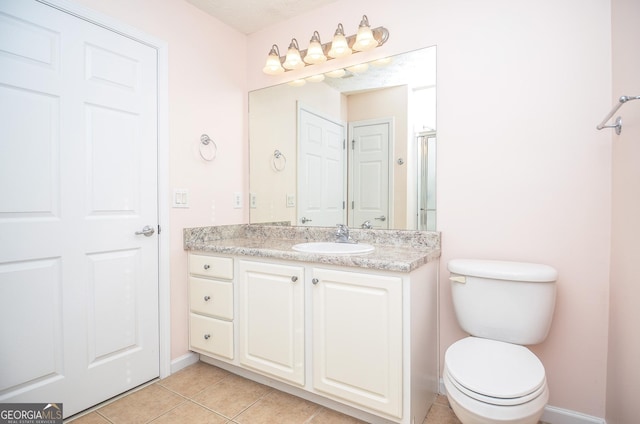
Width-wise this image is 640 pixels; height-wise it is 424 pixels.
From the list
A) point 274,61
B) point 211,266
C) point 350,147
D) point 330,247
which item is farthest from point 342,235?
point 274,61

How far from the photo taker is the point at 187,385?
Answer: 1.88 m

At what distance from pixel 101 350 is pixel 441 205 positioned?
1.93 m

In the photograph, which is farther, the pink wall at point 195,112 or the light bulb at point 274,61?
the light bulb at point 274,61

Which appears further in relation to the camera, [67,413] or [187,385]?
[187,385]

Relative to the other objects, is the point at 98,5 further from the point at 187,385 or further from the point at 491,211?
the point at 491,211

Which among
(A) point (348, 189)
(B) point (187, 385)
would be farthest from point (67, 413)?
(A) point (348, 189)

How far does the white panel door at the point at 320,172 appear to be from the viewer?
2.12 meters

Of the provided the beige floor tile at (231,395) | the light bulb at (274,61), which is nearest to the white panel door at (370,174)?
the light bulb at (274,61)

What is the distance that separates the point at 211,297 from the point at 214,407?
582 mm

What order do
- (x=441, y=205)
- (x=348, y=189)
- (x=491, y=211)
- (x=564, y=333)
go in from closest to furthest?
(x=564, y=333) < (x=491, y=211) < (x=441, y=205) < (x=348, y=189)

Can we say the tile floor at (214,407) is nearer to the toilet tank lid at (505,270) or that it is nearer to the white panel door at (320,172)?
the toilet tank lid at (505,270)

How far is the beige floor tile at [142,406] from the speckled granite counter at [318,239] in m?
0.81

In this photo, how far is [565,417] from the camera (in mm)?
1508

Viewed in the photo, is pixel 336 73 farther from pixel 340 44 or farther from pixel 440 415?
pixel 440 415
